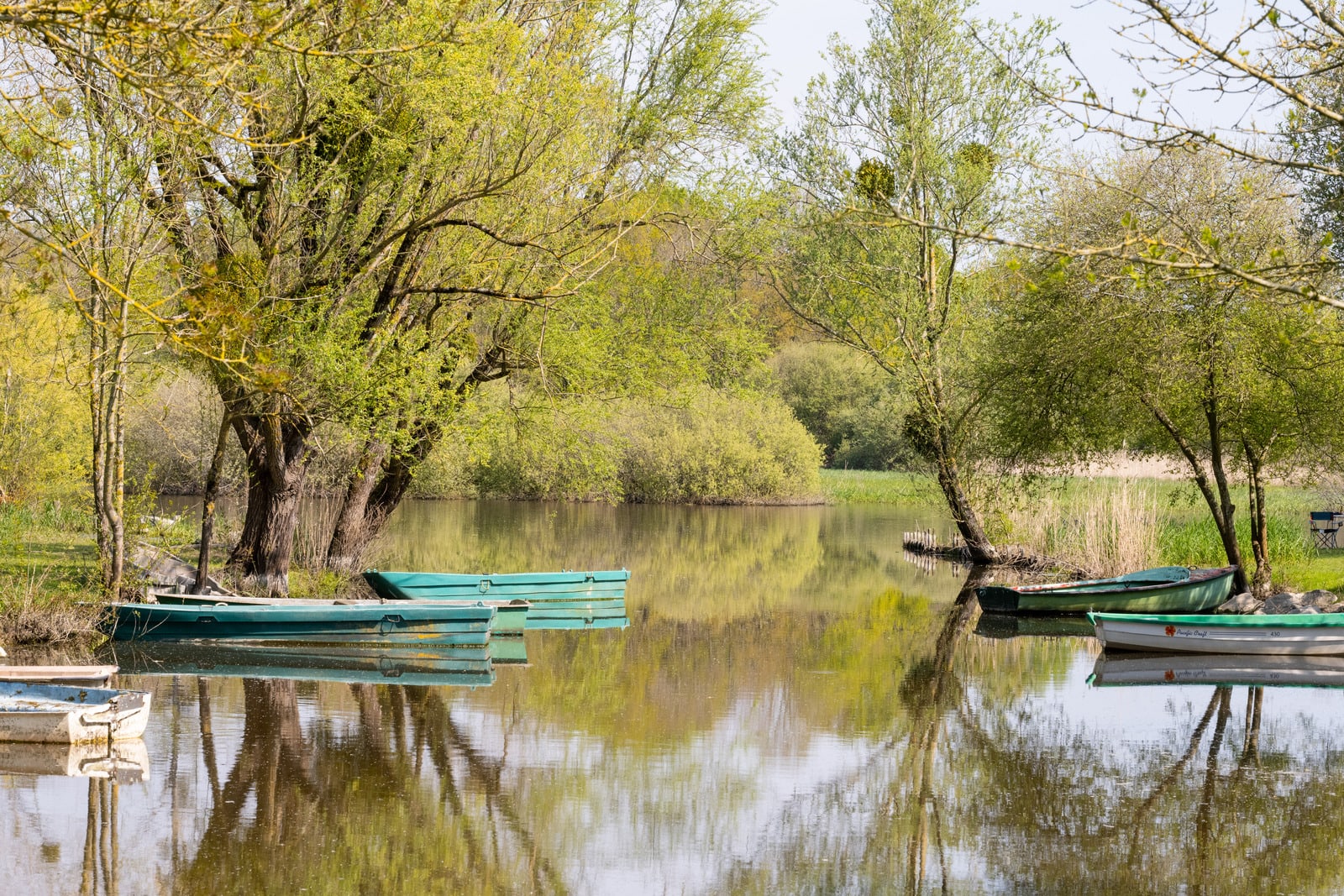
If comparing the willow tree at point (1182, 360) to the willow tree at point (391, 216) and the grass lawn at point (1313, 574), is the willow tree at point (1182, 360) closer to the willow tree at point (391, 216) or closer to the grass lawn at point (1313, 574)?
the grass lawn at point (1313, 574)

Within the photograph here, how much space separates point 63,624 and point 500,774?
7.06m

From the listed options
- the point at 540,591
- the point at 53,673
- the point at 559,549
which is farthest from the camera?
the point at 559,549

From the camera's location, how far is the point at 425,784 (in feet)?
32.0

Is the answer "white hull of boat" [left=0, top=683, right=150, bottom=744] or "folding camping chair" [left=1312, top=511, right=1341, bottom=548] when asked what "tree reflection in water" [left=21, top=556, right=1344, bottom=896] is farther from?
"folding camping chair" [left=1312, top=511, right=1341, bottom=548]

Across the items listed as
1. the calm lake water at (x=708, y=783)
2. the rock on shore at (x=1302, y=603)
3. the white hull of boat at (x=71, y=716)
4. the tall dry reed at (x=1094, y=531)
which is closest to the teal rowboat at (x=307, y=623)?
the calm lake water at (x=708, y=783)

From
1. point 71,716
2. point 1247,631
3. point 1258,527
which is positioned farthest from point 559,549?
point 71,716

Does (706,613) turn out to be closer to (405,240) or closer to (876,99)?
(405,240)

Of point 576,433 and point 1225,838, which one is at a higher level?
point 576,433

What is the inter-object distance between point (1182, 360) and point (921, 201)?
989cm

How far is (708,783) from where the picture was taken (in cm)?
1014

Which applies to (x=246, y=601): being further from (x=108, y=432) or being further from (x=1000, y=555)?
(x=1000, y=555)

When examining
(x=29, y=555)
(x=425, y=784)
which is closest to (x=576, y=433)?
(x=29, y=555)

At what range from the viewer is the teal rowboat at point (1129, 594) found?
19297mm

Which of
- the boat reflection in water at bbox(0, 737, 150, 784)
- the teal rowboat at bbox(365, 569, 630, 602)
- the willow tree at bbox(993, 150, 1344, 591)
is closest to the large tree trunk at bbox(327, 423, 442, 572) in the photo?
the teal rowboat at bbox(365, 569, 630, 602)
